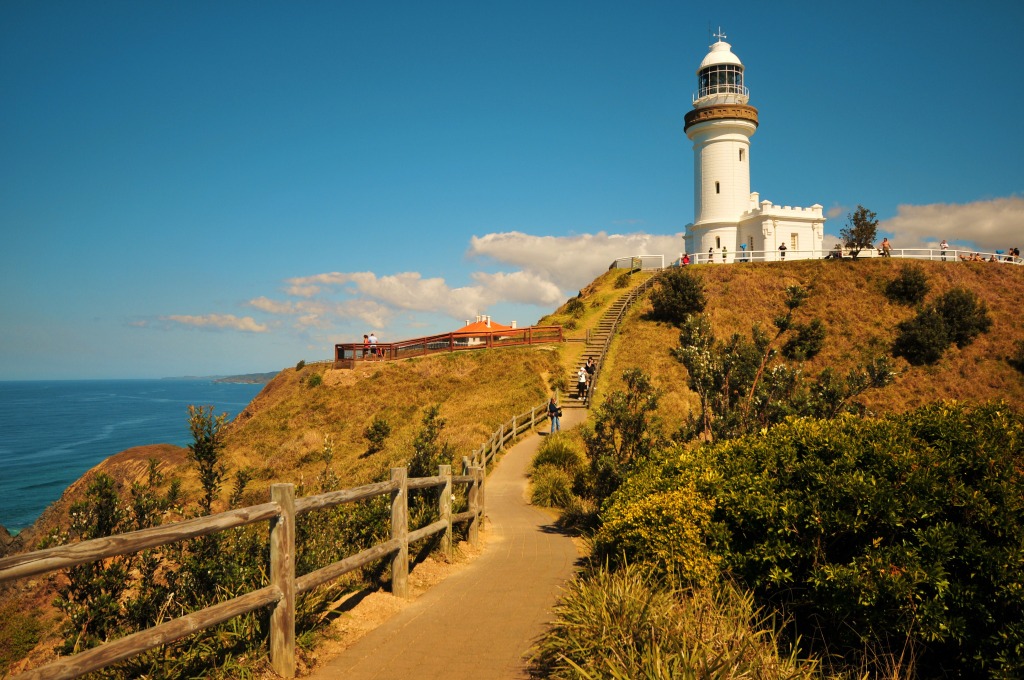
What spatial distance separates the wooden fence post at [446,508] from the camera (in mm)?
8750

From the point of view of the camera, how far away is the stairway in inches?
1151

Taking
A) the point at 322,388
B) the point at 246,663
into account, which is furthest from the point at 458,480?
the point at 322,388

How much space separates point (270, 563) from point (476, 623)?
7.32 feet

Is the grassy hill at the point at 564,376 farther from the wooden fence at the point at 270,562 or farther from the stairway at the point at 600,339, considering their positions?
the wooden fence at the point at 270,562

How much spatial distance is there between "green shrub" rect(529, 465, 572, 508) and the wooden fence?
20.4ft

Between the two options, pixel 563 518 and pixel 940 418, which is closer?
pixel 940 418

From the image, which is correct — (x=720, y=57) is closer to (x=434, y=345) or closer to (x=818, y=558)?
(x=434, y=345)

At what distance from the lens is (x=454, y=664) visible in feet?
17.4

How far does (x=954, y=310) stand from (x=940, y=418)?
118 feet

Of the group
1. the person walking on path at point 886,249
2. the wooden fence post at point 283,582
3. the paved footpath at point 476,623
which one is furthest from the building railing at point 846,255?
the wooden fence post at point 283,582

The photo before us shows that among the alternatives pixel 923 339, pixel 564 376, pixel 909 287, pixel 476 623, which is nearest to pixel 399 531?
pixel 476 623

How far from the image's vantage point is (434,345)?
39219 millimetres

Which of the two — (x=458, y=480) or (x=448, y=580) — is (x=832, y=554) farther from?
(x=458, y=480)

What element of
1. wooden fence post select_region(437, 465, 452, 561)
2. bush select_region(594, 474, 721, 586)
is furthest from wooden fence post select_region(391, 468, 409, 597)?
bush select_region(594, 474, 721, 586)
